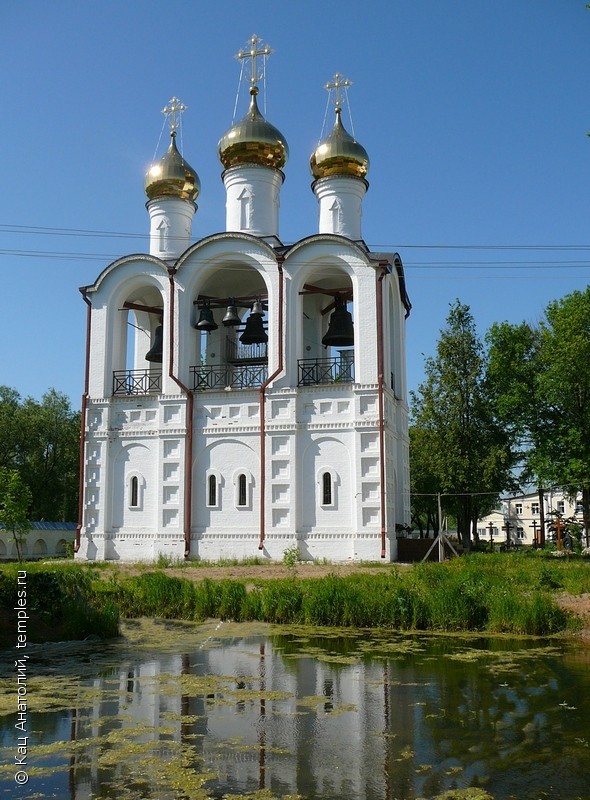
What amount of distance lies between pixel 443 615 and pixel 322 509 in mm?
8781

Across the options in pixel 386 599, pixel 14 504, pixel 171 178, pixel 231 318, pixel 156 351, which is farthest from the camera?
pixel 171 178

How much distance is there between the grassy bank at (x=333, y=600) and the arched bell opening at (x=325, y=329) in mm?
8381

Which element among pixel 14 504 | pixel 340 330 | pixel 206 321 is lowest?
pixel 14 504

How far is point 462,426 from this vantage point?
32.4 m

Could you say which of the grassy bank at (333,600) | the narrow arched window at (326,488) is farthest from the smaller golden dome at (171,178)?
the grassy bank at (333,600)

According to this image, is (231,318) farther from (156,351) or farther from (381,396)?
(381,396)

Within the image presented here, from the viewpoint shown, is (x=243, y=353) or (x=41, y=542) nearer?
(x=243, y=353)

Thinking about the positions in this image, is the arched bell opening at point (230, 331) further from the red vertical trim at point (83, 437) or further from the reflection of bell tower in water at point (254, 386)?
the red vertical trim at point (83, 437)

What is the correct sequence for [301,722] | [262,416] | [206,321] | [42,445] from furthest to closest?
[42,445]
[206,321]
[262,416]
[301,722]

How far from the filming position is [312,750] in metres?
6.80

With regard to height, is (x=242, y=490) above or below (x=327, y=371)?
below

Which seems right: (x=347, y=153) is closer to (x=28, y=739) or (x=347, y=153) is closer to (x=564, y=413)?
(x=564, y=413)

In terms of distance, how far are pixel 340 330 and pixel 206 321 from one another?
4.08 meters

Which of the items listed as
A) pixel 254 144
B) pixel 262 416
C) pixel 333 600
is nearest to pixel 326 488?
pixel 262 416
